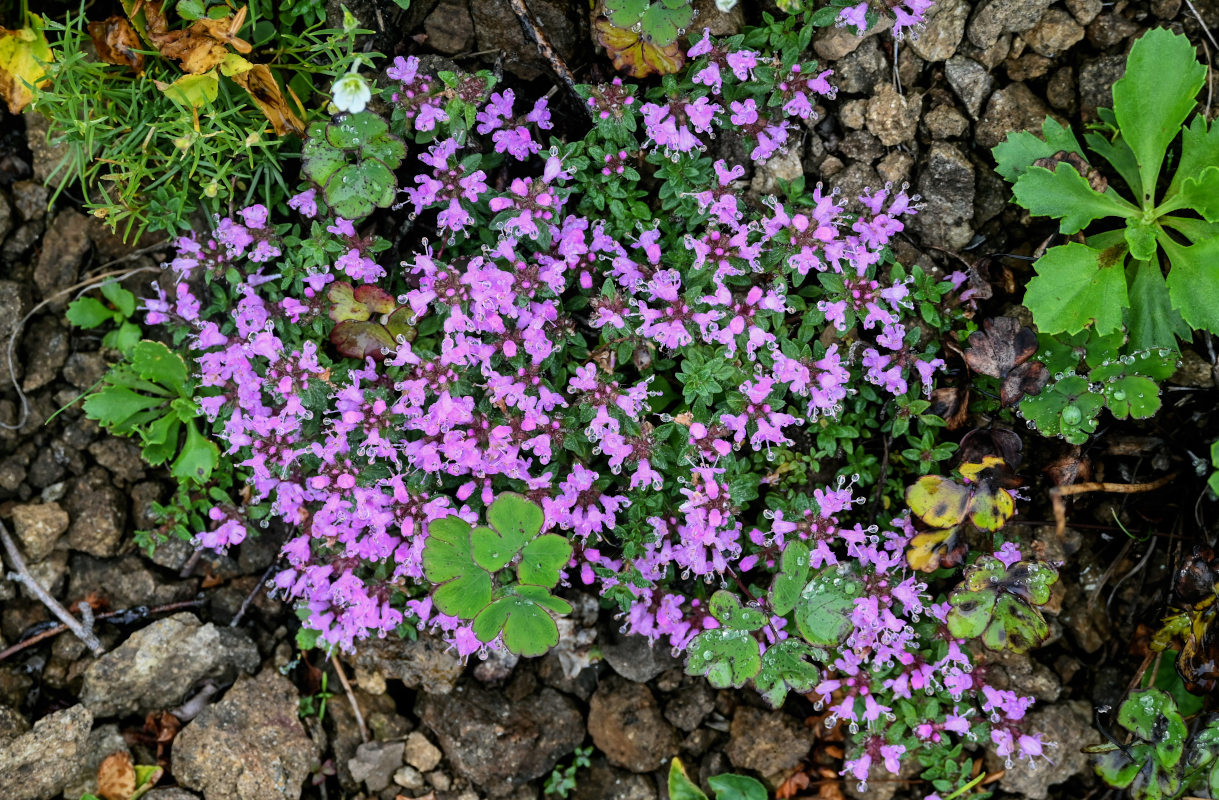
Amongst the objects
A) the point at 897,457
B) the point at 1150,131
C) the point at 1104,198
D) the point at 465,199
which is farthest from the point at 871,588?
the point at 465,199

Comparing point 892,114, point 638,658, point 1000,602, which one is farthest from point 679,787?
point 892,114

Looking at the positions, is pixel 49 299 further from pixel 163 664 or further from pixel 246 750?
pixel 246 750

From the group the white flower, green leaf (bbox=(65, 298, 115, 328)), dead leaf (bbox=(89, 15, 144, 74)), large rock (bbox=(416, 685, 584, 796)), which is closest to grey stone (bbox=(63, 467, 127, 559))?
green leaf (bbox=(65, 298, 115, 328))

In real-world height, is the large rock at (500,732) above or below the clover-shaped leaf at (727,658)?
below

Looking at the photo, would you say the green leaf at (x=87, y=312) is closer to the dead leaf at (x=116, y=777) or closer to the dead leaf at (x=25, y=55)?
the dead leaf at (x=25, y=55)

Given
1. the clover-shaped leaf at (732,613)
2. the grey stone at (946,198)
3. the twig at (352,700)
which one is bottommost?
the twig at (352,700)

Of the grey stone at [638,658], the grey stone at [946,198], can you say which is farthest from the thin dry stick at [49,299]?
the grey stone at [946,198]

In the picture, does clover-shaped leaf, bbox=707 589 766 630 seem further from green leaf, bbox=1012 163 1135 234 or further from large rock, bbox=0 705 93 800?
large rock, bbox=0 705 93 800
